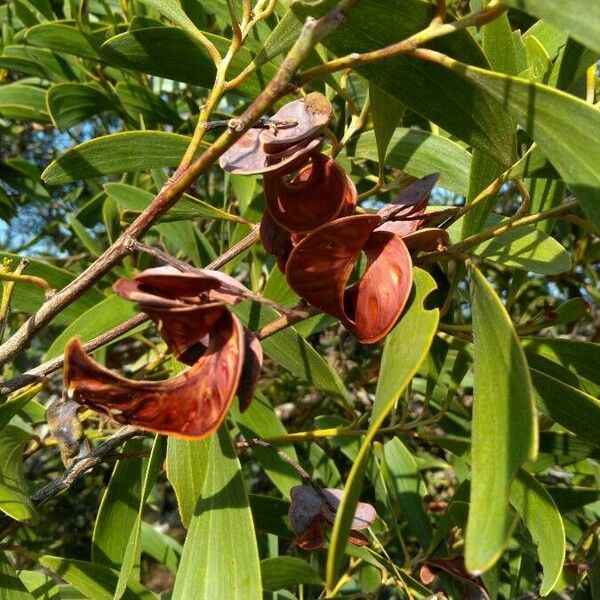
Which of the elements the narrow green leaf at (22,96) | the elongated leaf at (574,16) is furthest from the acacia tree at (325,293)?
the narrow green leaf at (22,96)

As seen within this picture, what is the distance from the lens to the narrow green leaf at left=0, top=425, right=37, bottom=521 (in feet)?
2.99

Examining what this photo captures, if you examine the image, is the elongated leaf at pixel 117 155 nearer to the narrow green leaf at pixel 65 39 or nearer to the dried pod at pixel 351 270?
the dried pod at pixel 351 270

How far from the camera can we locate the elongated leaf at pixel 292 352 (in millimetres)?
1062

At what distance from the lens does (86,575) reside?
1.10 meters

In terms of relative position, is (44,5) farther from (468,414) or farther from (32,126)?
(468,414)

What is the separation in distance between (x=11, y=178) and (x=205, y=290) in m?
→ 1.80

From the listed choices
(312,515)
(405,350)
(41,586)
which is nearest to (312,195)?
(405,350)

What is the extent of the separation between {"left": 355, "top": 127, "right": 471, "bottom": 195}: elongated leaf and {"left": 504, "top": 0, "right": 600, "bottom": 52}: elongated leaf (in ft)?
1.65

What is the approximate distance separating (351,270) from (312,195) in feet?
0.28

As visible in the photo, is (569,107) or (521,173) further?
(521,173)

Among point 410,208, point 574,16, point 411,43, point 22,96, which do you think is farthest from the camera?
point 22,96

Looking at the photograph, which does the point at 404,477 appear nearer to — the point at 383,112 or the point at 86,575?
the point at 86,575

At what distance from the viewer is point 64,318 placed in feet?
4.60

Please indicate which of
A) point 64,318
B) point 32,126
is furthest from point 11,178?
point 64,318
